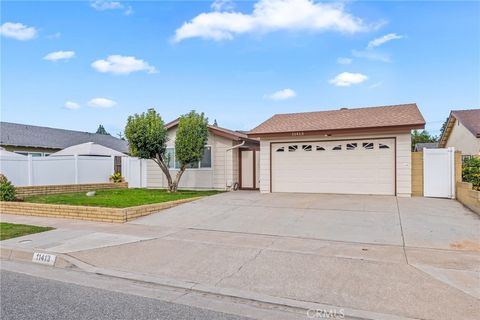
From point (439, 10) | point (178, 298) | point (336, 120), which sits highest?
point (439, 10)

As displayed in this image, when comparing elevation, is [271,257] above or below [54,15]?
below

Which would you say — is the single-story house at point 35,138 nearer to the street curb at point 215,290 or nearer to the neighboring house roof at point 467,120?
the street curb at point 215,290

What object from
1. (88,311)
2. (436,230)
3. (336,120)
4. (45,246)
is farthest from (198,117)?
(88,311)

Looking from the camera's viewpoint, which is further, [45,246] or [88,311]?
[45,246]

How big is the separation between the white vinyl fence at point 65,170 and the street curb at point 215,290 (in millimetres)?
10539

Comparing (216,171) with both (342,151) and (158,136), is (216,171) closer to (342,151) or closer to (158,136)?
(158,136)

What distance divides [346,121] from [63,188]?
13.4m

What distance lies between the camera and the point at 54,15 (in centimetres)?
1221

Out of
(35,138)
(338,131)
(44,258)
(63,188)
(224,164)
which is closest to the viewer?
(44,258)

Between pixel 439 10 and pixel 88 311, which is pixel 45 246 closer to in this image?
pixel 88 311

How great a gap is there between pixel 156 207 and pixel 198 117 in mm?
5554

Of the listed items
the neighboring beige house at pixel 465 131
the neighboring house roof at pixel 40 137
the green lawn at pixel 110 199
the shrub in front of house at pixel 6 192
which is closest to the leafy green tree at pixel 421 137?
the neighboring beige house at pixel 465 131

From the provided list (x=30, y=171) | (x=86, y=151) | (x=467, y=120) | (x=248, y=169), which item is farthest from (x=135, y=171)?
(x=467, y=120)

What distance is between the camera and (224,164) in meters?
16.4
